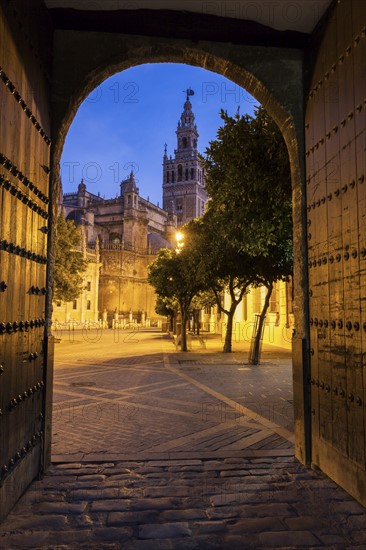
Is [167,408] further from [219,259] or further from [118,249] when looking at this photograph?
[118,249]

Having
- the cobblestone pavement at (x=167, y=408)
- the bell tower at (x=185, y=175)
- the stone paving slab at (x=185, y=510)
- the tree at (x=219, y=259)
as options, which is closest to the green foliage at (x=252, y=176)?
the cobblestone pavement at (x=167, y=408)

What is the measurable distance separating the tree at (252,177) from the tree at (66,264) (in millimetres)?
16843

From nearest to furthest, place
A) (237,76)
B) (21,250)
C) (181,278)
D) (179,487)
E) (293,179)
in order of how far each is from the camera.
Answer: (21,250) → (179,487) → (293,179) → (237,76) → (181,278)

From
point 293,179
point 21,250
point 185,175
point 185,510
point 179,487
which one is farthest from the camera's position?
point 185,175

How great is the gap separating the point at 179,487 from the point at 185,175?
113 metres

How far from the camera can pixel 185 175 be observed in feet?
370

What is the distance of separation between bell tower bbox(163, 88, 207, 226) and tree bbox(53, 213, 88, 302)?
81539mm

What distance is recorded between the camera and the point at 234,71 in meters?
4.70

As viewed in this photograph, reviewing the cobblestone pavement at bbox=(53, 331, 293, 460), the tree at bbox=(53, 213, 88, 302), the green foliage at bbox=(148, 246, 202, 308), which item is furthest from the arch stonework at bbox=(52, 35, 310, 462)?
the tree at bbox=(53, 213, 88, 302)

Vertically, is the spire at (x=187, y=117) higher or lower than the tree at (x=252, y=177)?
higher

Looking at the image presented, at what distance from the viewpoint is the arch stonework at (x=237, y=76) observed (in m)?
4.30

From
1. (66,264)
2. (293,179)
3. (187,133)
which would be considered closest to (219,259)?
(293,179)

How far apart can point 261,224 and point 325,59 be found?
2813mm

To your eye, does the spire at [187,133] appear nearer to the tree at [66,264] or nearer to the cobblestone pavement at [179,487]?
the tree at [66,264]
